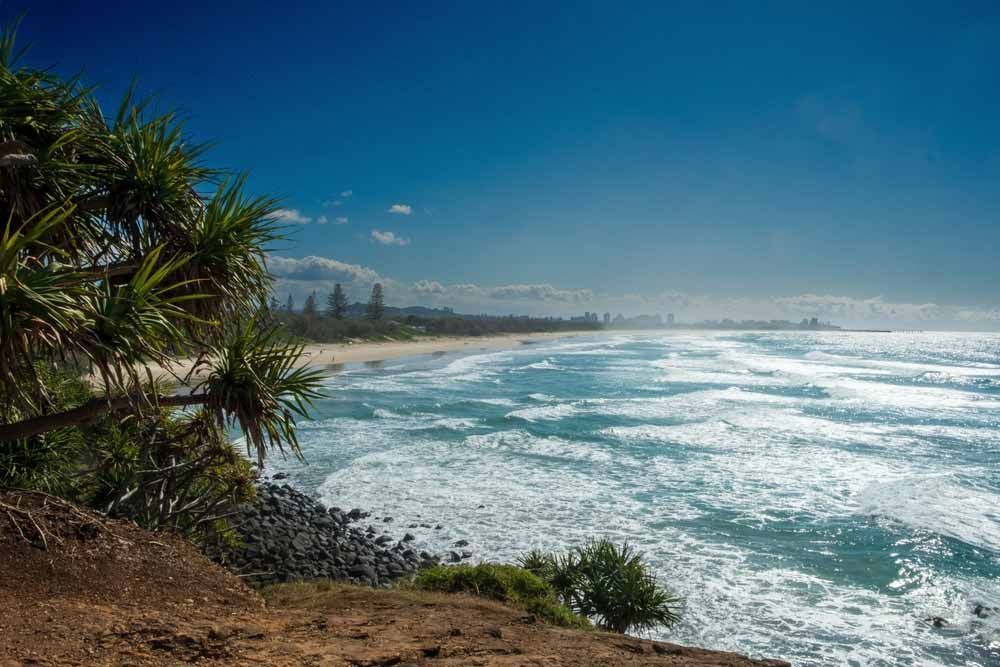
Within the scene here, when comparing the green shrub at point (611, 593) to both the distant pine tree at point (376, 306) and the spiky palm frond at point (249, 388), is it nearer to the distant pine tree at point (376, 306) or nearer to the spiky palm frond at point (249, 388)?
the spiky palm frond at point (249, 388)

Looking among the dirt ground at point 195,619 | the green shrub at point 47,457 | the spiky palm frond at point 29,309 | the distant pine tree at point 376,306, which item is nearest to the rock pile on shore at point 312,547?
the green shrub at point 47,457

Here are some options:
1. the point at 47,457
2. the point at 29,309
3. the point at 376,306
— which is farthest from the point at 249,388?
the point at 376,306

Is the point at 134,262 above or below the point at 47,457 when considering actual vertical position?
above

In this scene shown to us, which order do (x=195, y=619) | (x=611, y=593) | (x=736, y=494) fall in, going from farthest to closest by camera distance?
(x=736, y=494) < (x=611, y=593) < (x=195, y=619)

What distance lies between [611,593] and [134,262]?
22.7ft

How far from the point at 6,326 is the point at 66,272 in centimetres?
78

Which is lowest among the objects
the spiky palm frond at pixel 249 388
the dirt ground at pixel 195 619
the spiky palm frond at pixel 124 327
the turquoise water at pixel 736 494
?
the turquoise water at pixel 736 494

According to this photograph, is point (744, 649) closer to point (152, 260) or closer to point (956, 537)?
point (956, 537)

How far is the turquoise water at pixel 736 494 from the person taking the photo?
890cm

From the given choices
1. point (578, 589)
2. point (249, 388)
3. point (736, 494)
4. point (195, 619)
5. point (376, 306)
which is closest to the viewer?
point (195, 619)

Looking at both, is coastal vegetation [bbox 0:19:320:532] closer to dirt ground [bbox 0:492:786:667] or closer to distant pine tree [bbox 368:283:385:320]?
dirt ground [bbox 0:492:786:667]

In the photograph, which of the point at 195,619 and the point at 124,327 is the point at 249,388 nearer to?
the point at 124,327

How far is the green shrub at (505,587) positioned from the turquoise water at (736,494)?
6.76 feet

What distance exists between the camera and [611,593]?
25.3 feet
